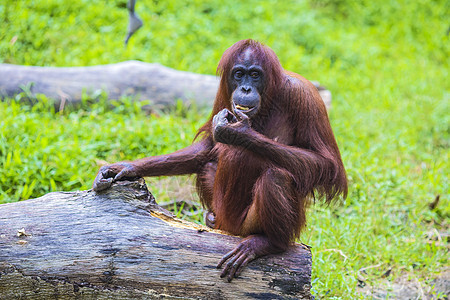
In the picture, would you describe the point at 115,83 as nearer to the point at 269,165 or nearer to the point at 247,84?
the point at 247,84

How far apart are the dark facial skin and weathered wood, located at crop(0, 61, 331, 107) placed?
2.75 m

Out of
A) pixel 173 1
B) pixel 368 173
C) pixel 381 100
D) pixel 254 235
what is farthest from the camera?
pixel 173 1

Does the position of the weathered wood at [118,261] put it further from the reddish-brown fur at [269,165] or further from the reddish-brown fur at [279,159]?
the reddish-brown fur at [279,159]

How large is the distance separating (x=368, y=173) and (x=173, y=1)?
4.20 meters

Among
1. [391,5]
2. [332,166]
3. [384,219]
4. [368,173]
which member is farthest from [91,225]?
[391,5]

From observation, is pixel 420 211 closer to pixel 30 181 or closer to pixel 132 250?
pixel 132 250

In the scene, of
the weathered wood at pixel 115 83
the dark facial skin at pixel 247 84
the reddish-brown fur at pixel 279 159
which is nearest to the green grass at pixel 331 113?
the weathered wood at pixel 115 83

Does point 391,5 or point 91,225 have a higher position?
point 391,5

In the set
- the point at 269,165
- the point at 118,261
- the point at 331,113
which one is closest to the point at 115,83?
the point at 331,113

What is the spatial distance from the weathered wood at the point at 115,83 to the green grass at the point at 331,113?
183 mm

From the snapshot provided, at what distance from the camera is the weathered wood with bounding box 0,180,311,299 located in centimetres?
268

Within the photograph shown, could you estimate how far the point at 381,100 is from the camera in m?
7.04

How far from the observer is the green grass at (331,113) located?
13.7ft

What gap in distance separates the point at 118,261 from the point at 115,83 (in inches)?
132
